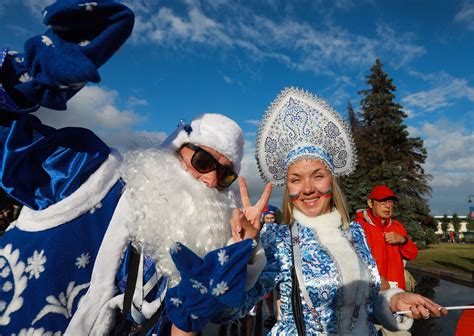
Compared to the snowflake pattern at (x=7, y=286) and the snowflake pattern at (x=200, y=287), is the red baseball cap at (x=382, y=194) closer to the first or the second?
the snowflake pattern at (x=200, y=287)

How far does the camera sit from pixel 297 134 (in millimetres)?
2482

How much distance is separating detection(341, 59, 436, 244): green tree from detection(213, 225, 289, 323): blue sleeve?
56.7 ft

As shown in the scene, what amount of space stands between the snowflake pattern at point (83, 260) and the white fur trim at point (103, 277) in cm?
3

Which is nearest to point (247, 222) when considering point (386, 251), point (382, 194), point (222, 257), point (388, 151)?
point (222, 257)

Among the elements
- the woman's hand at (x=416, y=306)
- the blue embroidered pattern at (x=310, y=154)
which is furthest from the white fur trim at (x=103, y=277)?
the woman's hand at (x=416, y=306)

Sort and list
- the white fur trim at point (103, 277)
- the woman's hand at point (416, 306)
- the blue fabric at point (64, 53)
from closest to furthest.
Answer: the blue fabric at point (64, 53) → the white fur trim at point (103, 277) → the woman's hand at point (416, 306)

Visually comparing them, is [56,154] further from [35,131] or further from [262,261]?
[262,261]

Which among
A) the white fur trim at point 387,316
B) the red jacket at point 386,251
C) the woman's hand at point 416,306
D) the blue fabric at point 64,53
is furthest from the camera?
the red jacket at point 386,251

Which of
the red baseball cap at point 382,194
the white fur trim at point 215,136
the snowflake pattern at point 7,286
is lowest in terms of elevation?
the snowflake pattern at point 7,286

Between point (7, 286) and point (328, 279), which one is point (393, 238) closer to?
point (328, 279)

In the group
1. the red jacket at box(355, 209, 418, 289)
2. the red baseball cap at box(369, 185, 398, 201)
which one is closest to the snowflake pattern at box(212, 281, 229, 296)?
the red jacket at box(355, 209, 418, 289)

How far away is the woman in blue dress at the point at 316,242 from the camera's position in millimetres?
2078

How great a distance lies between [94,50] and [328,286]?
5.72 ft

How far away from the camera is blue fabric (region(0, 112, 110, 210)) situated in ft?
4.65
